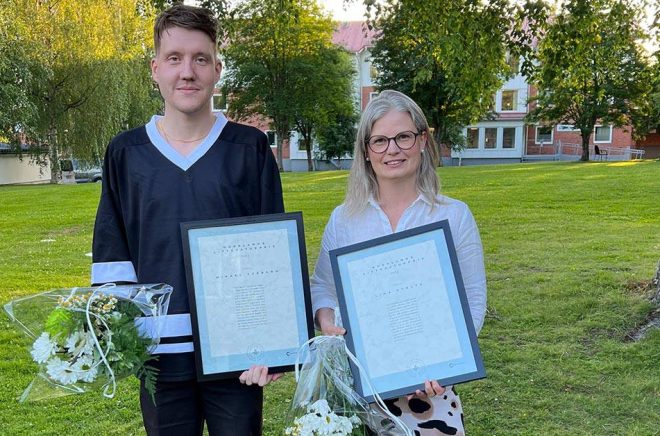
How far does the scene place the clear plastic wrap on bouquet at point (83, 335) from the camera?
5.74 ft

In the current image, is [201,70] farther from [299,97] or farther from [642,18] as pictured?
[299,97]

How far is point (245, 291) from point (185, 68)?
0.84m

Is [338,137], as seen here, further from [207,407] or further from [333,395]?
[333,395]

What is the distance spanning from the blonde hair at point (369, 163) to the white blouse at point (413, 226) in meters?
0.04

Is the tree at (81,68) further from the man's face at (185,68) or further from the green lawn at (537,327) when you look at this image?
the man's face at (185,68)

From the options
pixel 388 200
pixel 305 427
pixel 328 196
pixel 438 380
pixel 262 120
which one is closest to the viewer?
pixel 305 427

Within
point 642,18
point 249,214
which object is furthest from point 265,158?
point 642,18

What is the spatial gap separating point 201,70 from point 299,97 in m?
35.8

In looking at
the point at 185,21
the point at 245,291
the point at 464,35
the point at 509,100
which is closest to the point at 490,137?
the point at 509,100

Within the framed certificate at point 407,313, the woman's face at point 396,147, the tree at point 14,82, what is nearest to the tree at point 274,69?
the tree at point 14,82

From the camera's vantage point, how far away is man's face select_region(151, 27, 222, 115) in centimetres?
201

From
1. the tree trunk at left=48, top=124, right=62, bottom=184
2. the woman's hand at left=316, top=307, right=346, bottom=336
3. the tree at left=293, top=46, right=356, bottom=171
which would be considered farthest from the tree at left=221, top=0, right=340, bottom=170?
the woman's hand at left=316, top=307, right=346, bottom=336

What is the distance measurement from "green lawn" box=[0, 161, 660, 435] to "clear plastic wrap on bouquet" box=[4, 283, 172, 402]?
17 cm

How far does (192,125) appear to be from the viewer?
2121 millimetres
